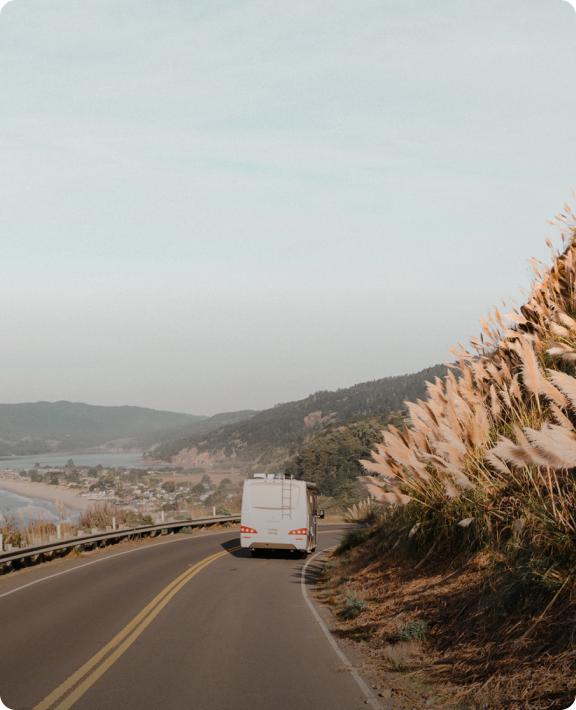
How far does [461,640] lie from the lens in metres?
7.03

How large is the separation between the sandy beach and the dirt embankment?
70.3m

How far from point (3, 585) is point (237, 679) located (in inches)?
380

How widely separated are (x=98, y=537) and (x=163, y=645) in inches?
617

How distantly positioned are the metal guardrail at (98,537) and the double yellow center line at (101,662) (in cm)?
614

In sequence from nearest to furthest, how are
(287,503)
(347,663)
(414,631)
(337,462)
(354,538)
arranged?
1. (414,631)
2. (347,663)
3. (354,538)
4. (287,503)
5. (337,462)

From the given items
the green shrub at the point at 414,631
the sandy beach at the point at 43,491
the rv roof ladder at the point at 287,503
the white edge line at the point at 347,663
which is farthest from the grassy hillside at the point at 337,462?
the green shrub at the point at 414,631

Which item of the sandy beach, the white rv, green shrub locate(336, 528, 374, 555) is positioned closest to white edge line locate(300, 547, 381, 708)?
green shrub locate(336, 528, 374, 555)

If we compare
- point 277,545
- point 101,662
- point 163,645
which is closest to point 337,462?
point 277,545

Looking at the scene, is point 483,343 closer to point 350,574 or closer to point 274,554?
point 350,574

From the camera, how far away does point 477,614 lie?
7.16 metres

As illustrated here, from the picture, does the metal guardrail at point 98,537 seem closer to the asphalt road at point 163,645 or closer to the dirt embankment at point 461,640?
the asphalt road at point 163,645

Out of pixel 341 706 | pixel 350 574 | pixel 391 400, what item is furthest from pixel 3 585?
pixel 391 400

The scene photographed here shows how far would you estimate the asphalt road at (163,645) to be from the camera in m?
6.50

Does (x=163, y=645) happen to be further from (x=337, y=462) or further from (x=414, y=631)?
(x=337, y=462)
